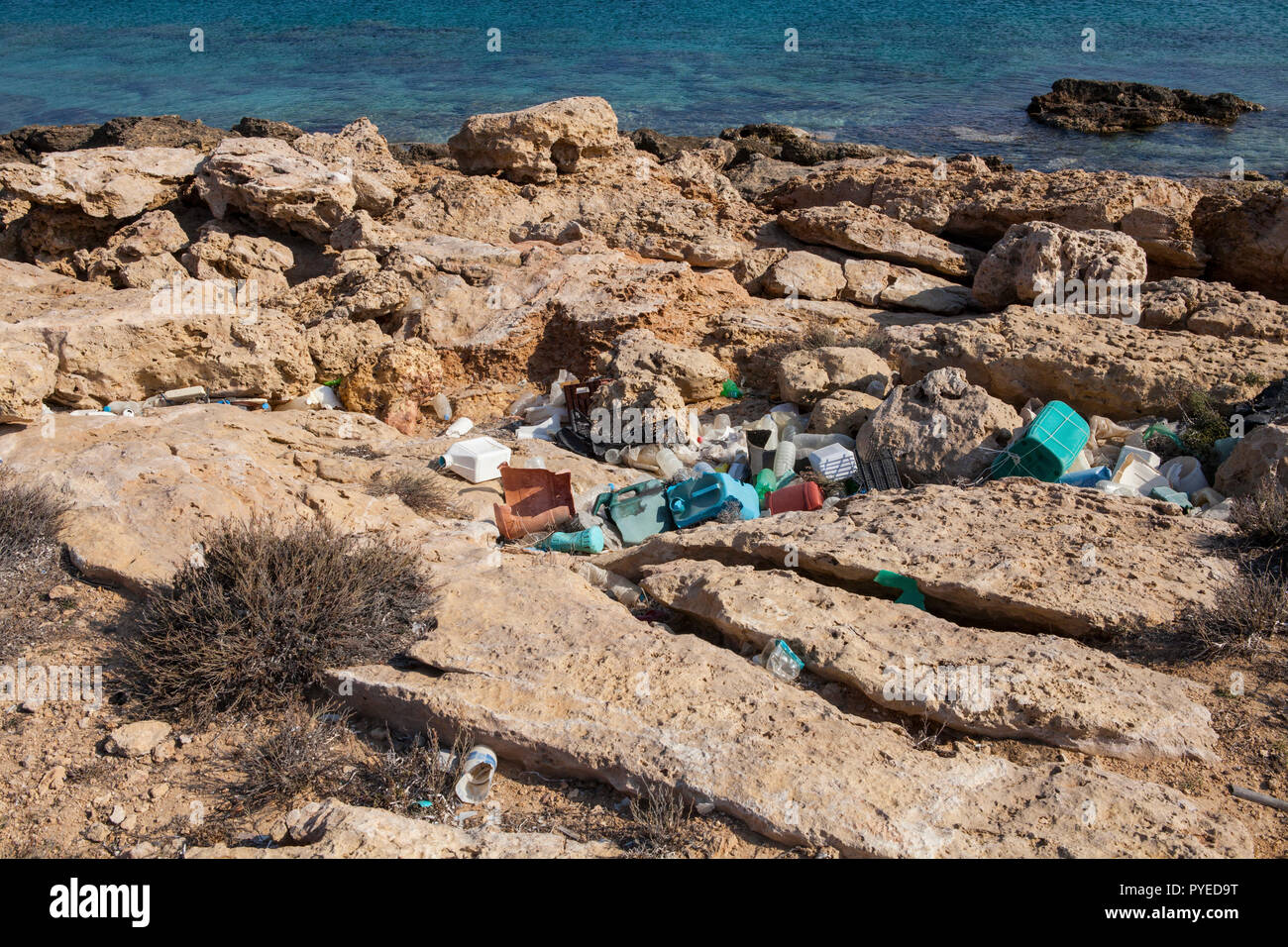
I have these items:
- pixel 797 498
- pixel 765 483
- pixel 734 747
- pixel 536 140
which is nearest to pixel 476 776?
pixel 734 747

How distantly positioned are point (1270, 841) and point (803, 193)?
9.87 metres

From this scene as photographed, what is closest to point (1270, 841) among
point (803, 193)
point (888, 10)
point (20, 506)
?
point (20, 506)

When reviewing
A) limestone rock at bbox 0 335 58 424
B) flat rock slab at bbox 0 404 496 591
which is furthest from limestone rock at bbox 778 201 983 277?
limestone rock at bbox 0 335 58 424

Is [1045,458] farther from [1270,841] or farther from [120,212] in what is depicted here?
[120,212]

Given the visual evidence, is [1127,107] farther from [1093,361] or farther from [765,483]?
[765,483]

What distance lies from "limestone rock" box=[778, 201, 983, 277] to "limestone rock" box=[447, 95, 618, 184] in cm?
272

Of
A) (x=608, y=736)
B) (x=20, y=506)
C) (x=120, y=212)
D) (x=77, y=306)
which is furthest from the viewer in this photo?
(x=120, y=212)

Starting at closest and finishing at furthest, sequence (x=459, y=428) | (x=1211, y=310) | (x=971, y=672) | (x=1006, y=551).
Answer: (x=971, y=672), (x=1006, y=551), (x=1211, y=310), (x=459, y=428)

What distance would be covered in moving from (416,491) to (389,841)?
126 inches

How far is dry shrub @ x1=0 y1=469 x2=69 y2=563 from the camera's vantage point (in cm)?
386

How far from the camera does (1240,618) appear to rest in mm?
3352

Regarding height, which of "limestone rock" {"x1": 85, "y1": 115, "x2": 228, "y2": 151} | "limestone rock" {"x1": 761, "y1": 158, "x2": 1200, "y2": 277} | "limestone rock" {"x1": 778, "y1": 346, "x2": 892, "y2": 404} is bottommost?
"limestone rock" {"x1": 778, "y1": 346, "x2": 892, "y2": 404}

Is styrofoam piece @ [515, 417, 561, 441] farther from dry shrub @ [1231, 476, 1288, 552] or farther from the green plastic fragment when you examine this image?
dry shrub @ [1231, 476, 1288, 552]

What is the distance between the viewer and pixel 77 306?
265 inches
